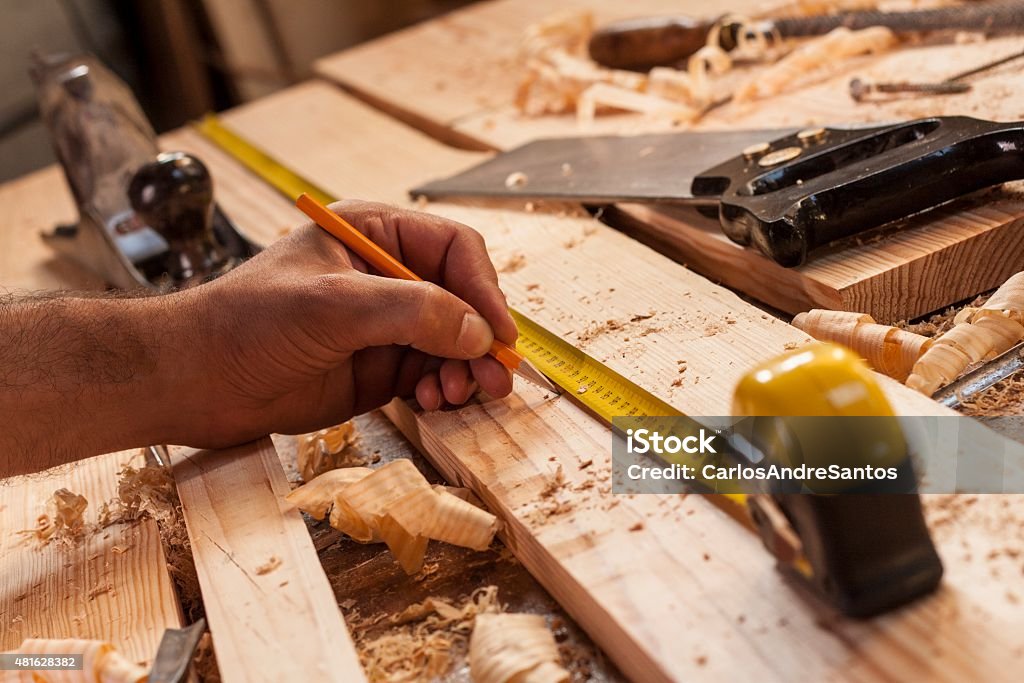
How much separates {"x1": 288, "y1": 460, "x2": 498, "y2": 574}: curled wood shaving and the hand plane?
792 mm

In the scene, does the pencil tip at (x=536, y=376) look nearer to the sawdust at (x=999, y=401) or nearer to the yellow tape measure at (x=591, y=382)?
the yellow tape measure at (x=591, y=382)

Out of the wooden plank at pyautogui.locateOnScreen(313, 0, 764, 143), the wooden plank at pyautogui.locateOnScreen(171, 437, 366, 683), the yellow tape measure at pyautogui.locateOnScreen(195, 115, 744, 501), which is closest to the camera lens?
the wooden plank at pyautogui.locateOnScreen(171, 437, 366, 683)

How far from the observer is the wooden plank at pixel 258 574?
0.92 meters

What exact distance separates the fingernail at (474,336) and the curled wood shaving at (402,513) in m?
0.17

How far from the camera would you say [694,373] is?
1180 millimetres

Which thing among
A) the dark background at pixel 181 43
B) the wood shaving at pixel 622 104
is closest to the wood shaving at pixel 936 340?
the wood shaving at pixel 622 104

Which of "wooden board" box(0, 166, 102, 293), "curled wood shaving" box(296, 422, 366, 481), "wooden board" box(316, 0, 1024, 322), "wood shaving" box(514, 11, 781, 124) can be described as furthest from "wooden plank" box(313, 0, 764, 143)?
"curled wood shaving" box(296, 422, 366, 481)

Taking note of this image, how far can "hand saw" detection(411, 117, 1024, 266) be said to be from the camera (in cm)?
130

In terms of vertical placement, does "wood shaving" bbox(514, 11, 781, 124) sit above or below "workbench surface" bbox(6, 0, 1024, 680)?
above

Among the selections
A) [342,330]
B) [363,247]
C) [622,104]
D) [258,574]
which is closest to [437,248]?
[363,247]

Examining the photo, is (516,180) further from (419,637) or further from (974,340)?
(419,637)

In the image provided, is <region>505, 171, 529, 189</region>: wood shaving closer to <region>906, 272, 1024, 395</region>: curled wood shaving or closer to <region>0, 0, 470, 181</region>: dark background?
<region>906, 272, 1024, 395</region>: curled wood shaving

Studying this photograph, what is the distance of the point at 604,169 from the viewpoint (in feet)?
5.80

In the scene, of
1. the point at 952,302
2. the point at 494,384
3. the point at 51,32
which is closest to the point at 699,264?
the point at 952,302
